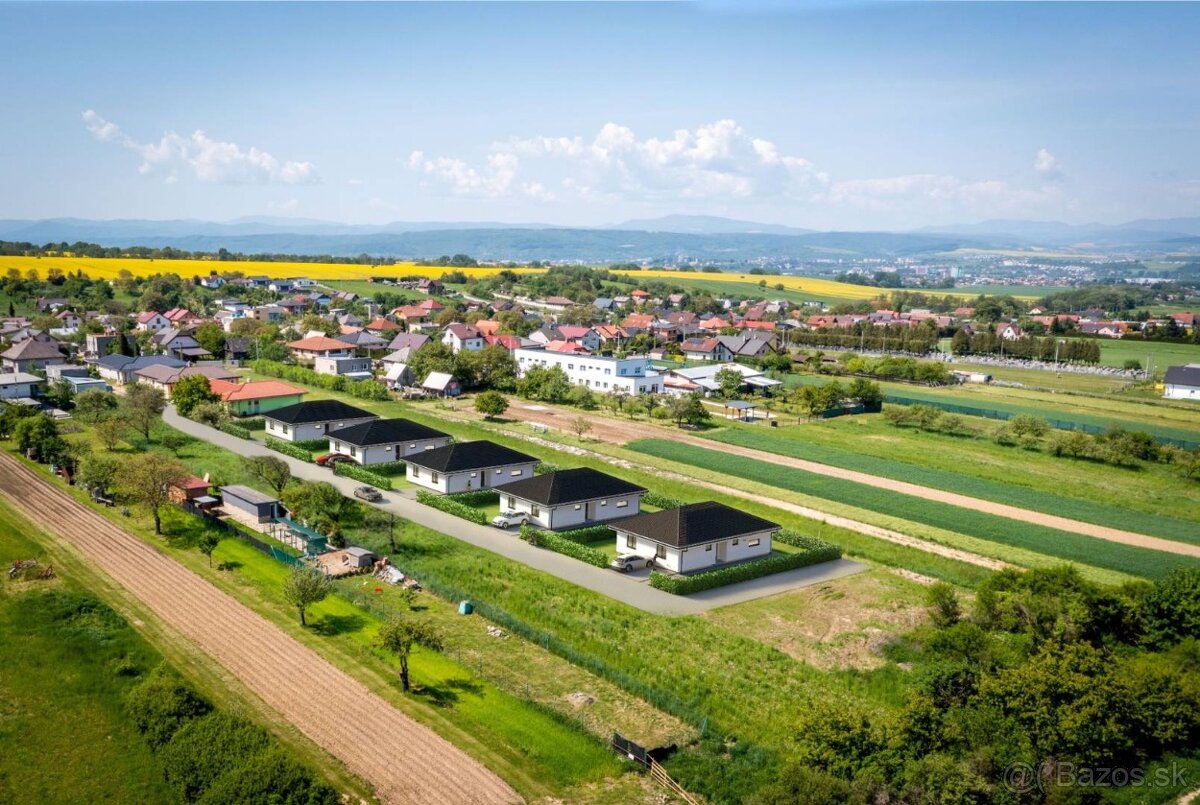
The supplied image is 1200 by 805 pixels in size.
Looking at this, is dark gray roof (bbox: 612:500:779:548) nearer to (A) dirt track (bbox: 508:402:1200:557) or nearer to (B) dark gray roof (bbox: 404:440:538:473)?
(B) dark gray roof (bbox: 404:440:538:473)

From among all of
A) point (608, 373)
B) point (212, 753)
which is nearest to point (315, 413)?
point (608, 373)

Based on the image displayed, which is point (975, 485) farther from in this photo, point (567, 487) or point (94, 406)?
point (94, 406)

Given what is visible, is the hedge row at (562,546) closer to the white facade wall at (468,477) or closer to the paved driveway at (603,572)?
the paved driveway at (603,572)

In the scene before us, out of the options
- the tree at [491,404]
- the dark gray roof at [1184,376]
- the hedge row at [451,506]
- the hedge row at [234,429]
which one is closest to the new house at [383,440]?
the hedge row at [451,506]

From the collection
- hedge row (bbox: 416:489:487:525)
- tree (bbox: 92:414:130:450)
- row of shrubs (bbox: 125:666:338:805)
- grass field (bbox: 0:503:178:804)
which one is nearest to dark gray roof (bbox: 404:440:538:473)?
hedge row (bbox: 416:489:487:525)

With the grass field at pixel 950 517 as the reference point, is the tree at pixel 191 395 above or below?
above

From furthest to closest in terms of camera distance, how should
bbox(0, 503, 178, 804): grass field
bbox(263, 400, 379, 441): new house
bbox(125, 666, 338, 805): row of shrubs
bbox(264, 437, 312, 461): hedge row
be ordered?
bbox(263, 400, 379, 441): new house
bbox(264, 437, 312, 461): hedge row
bbox(0, 503, 178, 804): grass field
bbox(125, 666, 338, 805): row of shrubs

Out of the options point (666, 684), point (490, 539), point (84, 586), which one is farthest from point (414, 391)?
point (666, 684)
